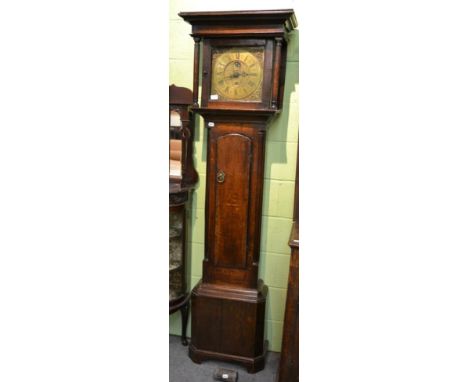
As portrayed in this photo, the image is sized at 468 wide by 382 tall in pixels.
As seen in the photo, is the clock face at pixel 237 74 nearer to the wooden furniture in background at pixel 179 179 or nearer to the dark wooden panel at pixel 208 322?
the wooden furniture in background at pixel 179 179

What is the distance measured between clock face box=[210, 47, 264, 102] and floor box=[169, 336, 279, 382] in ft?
4.91

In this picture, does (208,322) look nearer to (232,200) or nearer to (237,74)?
(232,200)

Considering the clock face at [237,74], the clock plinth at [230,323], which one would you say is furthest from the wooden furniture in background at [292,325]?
the clock face at [237,74]

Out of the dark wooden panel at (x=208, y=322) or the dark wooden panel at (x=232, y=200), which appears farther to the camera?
the dark wooden panel at (x=208, y=322)

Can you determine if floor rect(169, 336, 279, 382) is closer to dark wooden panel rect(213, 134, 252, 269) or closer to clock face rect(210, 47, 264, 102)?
dark wooden panel rect(213, 134, 252, 269)

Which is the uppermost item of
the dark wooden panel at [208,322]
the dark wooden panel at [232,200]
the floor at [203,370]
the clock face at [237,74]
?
the clock face at [237,74]

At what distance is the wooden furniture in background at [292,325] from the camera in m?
1.58

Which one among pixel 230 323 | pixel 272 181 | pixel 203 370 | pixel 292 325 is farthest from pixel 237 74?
pixel 203 370


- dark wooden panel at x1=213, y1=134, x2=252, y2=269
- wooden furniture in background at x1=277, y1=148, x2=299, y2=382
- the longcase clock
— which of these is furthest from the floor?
dark wooden panel at x1=213, y1=134, x2=252, y2=269

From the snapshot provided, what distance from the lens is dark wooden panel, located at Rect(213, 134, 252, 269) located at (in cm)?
195
